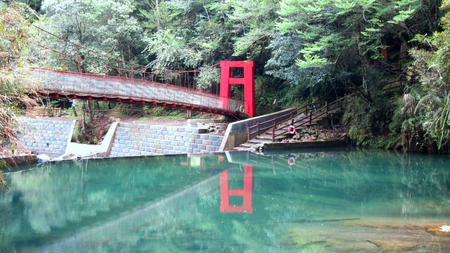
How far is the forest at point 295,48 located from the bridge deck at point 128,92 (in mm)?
866

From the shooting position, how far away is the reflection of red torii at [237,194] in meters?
6.25

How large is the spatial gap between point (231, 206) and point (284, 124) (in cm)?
880

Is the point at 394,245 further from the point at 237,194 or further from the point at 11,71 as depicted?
the point at 11,71

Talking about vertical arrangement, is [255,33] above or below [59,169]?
above

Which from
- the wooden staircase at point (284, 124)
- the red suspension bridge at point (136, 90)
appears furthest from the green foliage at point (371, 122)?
the red suspension bridge at point (136, 90)

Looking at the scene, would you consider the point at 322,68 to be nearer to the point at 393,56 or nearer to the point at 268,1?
the point at 268,1

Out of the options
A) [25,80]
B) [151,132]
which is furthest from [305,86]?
[25,80]

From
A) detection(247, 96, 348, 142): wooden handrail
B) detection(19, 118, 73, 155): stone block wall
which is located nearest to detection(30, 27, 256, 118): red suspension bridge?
detection(247, 96, 348, 142): wooden handrail

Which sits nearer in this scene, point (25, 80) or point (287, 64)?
point (25, 80)

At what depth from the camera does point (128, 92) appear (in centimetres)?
1320

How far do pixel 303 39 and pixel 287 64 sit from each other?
117cm

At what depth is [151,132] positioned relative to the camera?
15.1 m

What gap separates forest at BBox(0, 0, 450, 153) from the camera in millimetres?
7727

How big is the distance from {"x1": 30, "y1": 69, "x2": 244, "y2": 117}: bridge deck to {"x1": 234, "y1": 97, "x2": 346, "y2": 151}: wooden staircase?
5.02ft
